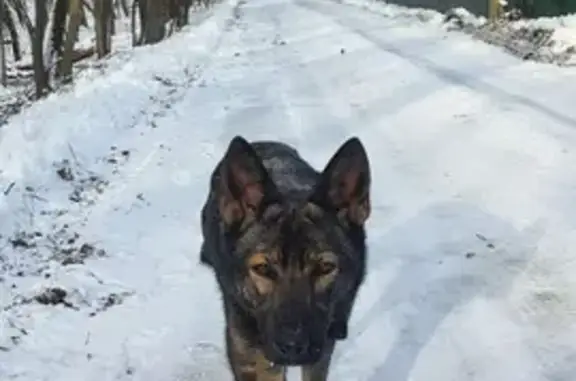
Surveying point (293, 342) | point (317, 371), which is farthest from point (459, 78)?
point (293, 342)

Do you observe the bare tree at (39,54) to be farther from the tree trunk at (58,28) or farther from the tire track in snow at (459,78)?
the tire track in snow at (459,78)

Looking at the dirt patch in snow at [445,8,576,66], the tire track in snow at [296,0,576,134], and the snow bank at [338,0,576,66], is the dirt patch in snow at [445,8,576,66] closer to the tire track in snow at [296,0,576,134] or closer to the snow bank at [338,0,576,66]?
the snow bank at [338,0,576,66]

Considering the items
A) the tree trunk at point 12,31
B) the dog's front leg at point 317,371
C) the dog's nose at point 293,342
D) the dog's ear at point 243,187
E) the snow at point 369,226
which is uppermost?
the dog's ear at point 243,187

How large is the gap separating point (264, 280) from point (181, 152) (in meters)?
7.99

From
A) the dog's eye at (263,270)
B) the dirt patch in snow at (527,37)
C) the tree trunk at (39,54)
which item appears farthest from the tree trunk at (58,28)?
the dog's eye at (263,270)

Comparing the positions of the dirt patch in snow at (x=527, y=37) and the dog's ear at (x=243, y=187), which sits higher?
the dog's ear at (x=243, y=187)

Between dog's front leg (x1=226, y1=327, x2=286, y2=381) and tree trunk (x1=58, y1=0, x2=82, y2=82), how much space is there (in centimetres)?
1692

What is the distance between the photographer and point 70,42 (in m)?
21.0

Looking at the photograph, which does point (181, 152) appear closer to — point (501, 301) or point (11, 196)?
point (11, 196)

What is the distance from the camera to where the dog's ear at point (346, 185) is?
4.14 metres

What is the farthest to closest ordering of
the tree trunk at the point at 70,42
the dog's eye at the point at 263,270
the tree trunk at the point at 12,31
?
the tree trunk at the point at 12,31 < the tree trunk at the point at 70,42 < the dog's eye at the point at 263,270

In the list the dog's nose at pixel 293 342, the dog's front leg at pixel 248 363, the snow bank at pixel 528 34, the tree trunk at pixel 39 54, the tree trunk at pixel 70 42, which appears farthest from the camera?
the tree trunk at pixel 70 42

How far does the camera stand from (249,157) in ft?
13.3

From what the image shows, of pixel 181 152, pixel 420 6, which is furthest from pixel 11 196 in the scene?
pixel 420 6
